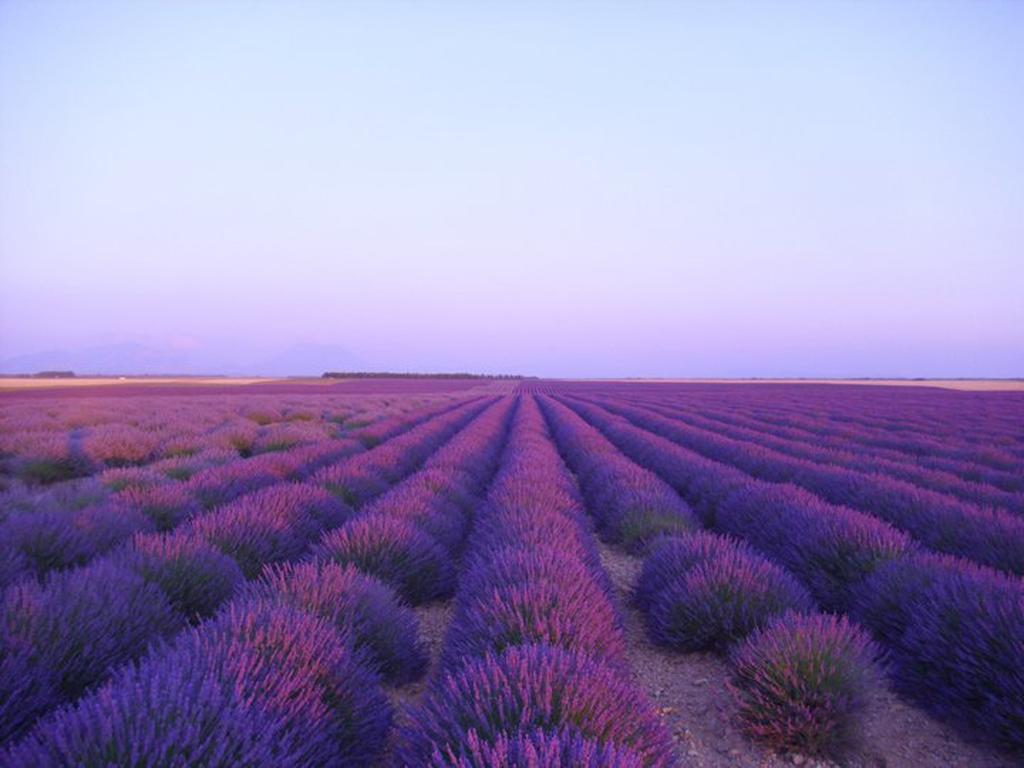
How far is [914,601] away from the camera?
3.28m

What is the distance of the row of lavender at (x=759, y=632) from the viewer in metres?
2.48

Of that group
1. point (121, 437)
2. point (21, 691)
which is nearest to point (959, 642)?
point (21, 691)

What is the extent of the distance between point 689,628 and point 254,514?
3214 millimetres

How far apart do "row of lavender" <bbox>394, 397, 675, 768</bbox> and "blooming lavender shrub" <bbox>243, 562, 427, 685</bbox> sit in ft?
0.88

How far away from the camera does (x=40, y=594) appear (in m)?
2.74

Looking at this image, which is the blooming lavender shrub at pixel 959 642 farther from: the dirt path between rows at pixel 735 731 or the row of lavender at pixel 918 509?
the row of lavender at pixel 918 509

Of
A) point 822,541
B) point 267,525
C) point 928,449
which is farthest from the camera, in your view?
point 928,449

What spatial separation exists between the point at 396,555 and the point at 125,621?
1.71m

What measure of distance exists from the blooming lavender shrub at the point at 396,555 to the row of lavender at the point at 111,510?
5.43ft

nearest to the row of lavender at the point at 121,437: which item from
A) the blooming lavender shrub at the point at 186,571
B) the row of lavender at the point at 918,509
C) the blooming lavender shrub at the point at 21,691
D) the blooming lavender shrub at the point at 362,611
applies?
the blooming lavender shrub at the point at 186,571

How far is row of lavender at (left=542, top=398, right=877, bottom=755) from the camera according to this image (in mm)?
2484

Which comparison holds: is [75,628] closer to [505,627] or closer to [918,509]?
[505,627]

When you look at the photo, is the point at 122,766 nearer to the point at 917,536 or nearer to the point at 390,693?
the point at 390,693

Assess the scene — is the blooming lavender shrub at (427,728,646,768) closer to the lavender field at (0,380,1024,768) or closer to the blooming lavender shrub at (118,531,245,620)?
the lavender field at (0,380,1024,768)
